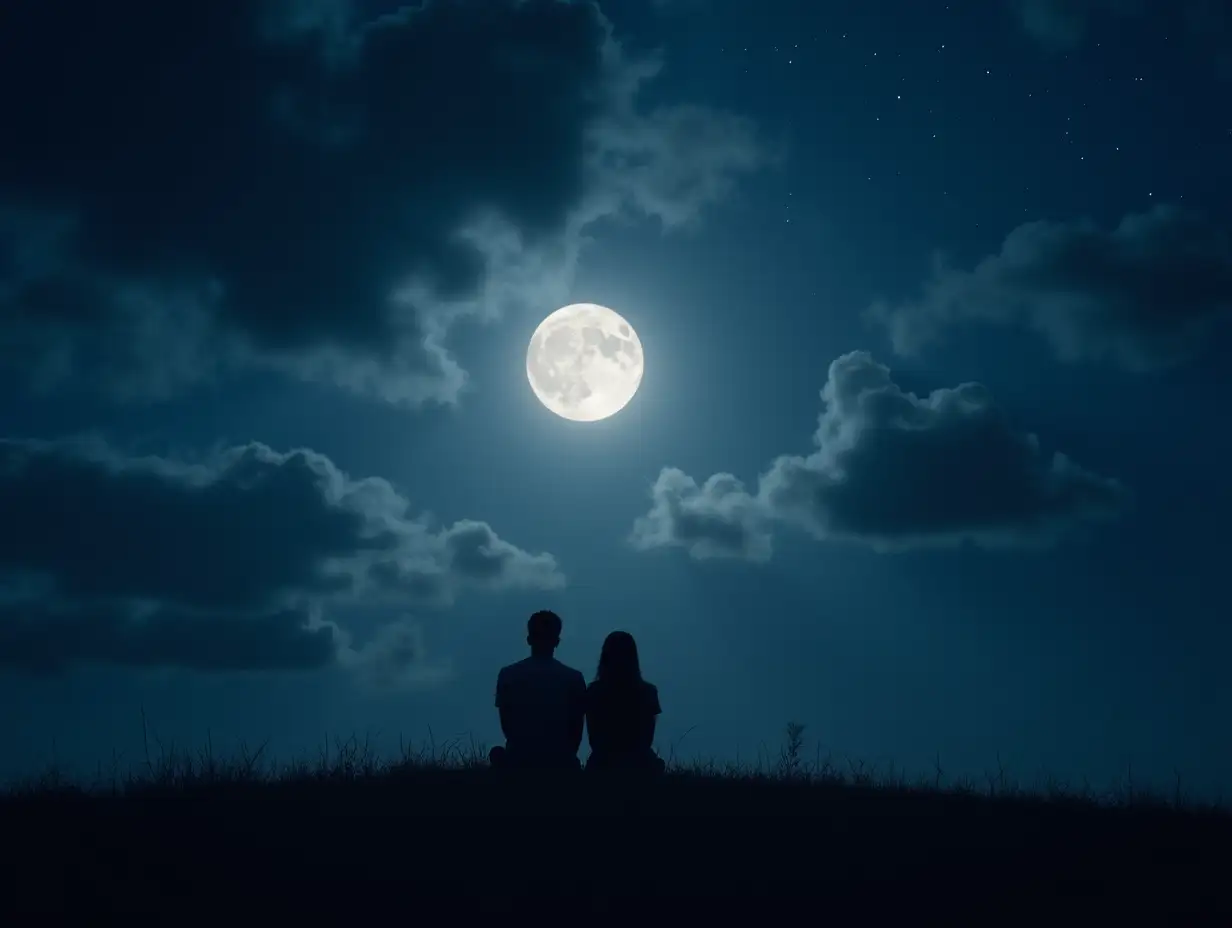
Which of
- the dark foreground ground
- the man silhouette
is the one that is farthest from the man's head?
the dark foreground ground

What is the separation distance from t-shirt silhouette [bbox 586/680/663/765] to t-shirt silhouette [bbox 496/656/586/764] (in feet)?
0.85

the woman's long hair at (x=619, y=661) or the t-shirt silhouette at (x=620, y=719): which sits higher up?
the woman's long hair at (x=619, y=661)

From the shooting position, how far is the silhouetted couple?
37.2 ft

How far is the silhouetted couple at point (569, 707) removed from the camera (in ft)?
37.2

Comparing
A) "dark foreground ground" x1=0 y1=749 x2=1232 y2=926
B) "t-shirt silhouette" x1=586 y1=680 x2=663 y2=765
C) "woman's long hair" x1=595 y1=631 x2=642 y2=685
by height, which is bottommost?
"dark foreground ground" x1=0 y1=749 x2=1232 y2=926

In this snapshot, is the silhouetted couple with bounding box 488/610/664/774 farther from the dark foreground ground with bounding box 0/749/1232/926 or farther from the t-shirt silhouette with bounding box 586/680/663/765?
the dark foreground ground with bounding box 0/749/1232/926

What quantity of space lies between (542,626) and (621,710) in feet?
4.01

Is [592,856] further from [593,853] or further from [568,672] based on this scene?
[568,672]

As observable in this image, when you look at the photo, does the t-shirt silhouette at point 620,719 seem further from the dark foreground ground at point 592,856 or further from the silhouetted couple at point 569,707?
the dark foreground ground at point 592,856

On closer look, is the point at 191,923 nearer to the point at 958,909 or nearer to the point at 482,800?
the point at 482,800

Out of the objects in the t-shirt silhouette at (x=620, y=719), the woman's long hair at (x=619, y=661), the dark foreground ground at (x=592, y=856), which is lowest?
the dark foreground ground at (x=592, y=856)

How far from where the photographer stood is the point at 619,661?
1136 centimetres

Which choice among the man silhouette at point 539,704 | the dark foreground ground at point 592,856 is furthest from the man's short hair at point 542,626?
the dark foreground ground at point 592,856

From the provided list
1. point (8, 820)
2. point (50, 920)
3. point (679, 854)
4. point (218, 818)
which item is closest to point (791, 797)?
point (679, 854)
